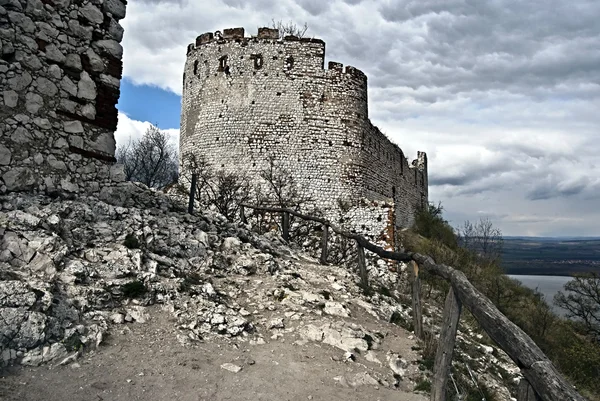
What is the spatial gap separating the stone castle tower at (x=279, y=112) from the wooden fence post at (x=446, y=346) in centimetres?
1203

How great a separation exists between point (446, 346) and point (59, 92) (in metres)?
6.20

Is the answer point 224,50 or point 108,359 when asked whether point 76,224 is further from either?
point 224,50

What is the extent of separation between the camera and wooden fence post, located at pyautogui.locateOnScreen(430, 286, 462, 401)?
12.4 ft

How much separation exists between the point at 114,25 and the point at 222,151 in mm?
9731

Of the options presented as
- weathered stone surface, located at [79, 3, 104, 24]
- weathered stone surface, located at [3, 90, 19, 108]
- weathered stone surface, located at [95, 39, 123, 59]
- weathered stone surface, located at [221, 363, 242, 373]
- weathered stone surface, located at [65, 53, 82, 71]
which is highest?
weathered stone surface, located at [79, 3, 104, 24]

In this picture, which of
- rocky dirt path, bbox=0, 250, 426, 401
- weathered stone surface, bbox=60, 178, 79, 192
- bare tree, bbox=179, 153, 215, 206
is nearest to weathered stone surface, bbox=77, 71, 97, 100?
weathered stone surface, bbox=60, 178, 79, 192

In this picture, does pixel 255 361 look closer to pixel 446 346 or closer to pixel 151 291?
pixel 151 291

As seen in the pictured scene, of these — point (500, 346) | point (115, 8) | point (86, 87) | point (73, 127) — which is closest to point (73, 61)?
point (86, 87)

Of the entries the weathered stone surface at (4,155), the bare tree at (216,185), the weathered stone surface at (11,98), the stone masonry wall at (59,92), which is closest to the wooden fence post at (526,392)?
the stone masonry wall at (59,92)

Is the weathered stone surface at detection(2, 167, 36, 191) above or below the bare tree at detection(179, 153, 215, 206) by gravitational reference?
below

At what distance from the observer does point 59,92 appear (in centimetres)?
630

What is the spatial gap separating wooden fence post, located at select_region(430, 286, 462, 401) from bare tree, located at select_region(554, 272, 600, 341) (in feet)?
75.7

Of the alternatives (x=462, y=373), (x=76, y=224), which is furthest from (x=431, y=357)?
(x=76, y=224)

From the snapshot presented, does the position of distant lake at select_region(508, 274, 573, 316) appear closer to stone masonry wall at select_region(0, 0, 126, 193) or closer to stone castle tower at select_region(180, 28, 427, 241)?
stone castle tower at select_region(180, 28, 427, 241)
